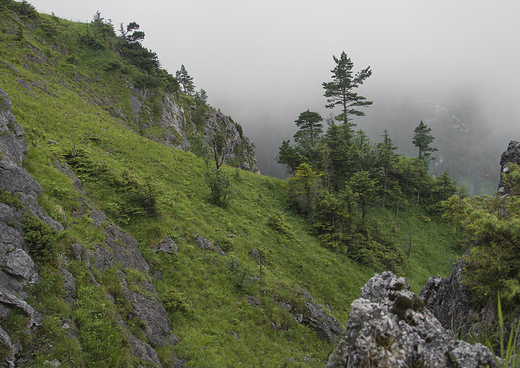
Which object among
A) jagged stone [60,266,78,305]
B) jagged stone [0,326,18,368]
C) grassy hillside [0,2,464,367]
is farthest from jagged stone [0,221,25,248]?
jagged stone [0,326,18,368]

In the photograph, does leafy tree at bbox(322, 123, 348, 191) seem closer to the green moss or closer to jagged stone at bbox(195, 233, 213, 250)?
jagged stone at bbox(195, 233, 213, 250)

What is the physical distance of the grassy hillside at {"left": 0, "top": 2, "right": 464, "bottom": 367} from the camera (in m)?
9.95

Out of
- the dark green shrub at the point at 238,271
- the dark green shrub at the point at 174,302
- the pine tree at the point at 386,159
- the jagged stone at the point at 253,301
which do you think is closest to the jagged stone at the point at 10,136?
the dark green shrub at the point at 174,302

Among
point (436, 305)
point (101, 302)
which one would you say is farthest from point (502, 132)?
point (101, 302)

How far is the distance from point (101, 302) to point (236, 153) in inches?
2692

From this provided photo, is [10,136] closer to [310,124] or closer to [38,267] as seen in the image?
[38,267]

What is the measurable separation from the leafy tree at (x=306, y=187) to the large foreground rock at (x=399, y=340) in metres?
20.3

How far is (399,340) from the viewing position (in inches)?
202

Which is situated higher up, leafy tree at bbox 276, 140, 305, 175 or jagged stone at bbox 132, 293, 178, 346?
leafy tree at bbox 276, 140, 305, 175

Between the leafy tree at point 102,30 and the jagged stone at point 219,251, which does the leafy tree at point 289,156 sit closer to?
the jagged stone at point 219,251

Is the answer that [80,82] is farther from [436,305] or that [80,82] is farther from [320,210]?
[436,305]

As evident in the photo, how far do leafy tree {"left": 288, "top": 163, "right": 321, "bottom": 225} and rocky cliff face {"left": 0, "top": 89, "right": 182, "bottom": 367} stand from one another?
769 inches

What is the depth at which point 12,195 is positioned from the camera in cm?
709

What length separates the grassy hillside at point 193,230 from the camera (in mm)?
9953
